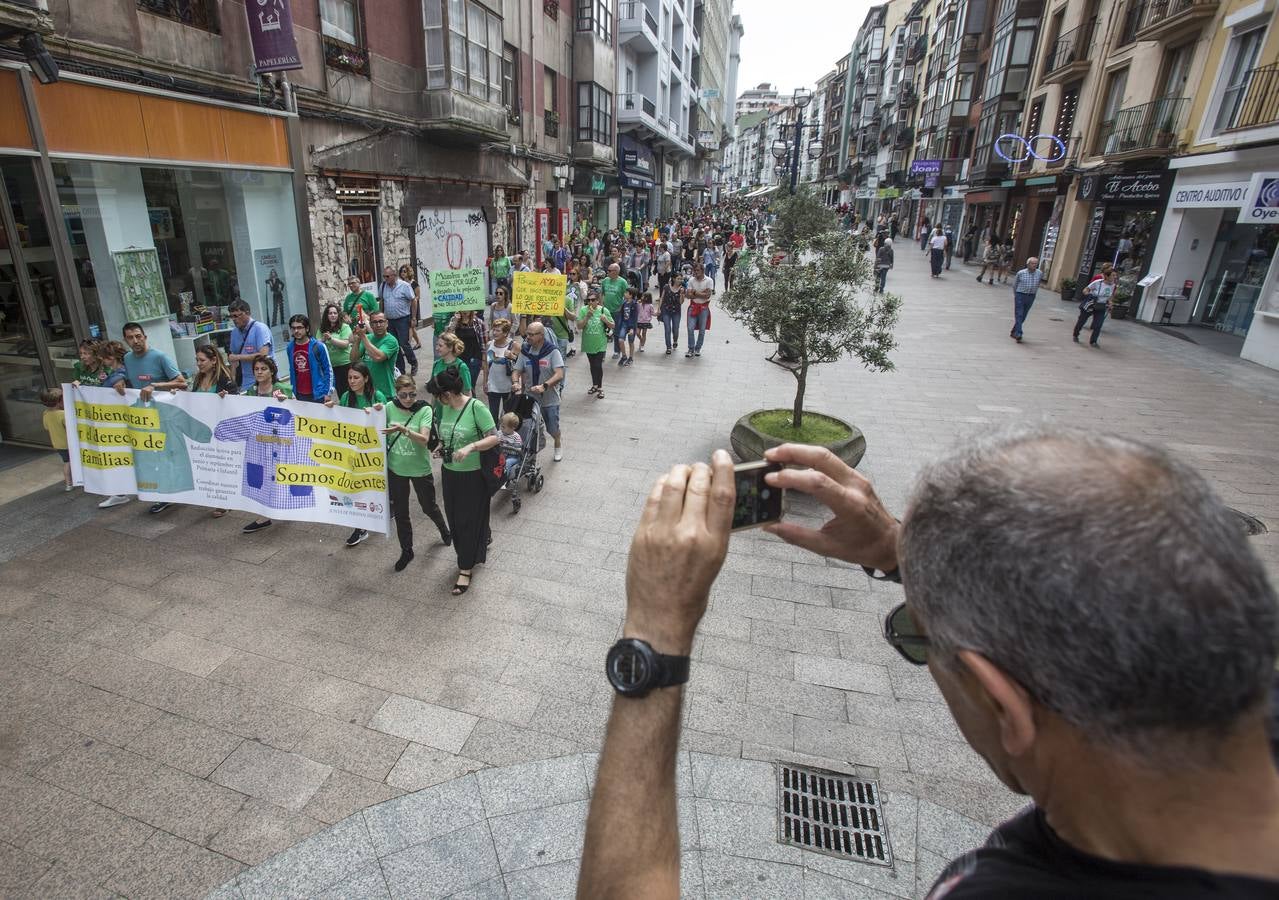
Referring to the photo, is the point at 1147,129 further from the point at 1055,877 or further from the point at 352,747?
the point at 1055,877

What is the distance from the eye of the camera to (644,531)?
4.17 feet

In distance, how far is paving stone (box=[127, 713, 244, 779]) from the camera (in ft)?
12.5

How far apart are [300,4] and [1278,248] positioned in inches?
772

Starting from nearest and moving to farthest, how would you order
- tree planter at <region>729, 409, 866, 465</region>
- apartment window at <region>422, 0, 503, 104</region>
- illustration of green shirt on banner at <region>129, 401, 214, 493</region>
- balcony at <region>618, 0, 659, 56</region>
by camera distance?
illustration of green shirt on banner at <region>129, 401, 214, 493</region>
tree planter at <region>729, 409, 866, 465</region>
apartment window at <region>422, 0, 503, 104</region>
balcony at <region>618, 0, 659, 56</region>

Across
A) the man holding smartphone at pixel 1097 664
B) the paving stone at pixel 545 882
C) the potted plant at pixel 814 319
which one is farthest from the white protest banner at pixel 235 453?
the man holding smartphone at pixel 1097 664

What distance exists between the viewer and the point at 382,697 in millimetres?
4359

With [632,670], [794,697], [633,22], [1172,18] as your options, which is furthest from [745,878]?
[633,22]

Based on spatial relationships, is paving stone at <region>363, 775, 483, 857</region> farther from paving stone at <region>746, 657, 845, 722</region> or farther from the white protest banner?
the white protest banner

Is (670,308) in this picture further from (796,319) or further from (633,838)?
(633,838)

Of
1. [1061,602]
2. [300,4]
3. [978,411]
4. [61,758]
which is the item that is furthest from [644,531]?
[300,4]

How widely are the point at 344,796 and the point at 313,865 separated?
1.38 feet

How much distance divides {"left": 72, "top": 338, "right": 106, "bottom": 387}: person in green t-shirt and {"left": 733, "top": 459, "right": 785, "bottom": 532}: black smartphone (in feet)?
24.1

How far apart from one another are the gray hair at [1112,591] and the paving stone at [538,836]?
3.00 m

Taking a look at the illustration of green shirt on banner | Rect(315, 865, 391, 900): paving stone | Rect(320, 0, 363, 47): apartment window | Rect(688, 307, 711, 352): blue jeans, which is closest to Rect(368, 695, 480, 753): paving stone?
Rect(315, 865, 391, 900): paving stone
